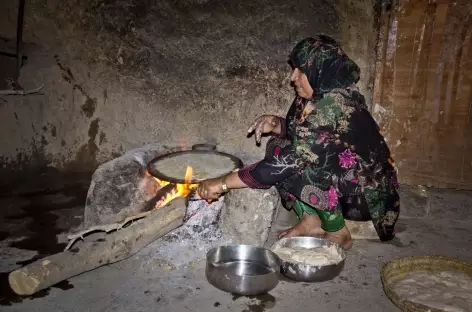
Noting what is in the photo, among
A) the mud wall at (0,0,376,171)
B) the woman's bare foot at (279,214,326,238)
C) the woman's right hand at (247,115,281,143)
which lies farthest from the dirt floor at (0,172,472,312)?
the woman's right hand at (247,115,281,143)

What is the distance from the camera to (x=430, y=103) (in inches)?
158

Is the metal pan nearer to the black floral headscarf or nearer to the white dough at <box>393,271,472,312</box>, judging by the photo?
the black floral headscarf

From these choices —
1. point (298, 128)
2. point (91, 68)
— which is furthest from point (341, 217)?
point (91, 68)

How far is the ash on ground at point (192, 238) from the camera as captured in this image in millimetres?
2953

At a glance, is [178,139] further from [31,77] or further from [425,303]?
[425,303]

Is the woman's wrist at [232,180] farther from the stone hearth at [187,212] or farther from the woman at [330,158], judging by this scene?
the stone hearth at [187,212]

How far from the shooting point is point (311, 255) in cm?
281

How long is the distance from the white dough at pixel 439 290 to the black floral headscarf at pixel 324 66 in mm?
1337

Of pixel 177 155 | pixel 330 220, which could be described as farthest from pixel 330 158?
pixel 177 155

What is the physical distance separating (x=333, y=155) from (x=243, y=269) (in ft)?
3.20

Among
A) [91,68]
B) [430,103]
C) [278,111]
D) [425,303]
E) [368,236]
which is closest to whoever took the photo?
[425,303]

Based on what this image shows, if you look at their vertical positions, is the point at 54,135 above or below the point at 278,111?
below

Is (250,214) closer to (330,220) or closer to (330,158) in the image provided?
(330,220)

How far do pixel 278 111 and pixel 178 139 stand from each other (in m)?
1.13
